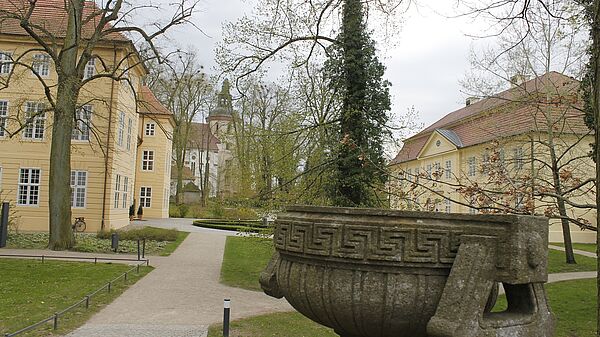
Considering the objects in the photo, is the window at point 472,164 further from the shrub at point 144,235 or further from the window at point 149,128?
the window at point 149,128

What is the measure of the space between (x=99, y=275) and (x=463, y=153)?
2762cm

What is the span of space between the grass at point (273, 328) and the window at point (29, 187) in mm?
19185

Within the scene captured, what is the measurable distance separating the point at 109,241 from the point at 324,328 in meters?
15.0

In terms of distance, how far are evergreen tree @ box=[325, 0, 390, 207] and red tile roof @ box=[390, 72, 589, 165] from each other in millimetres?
989

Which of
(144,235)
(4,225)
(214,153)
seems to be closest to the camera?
(4,225)

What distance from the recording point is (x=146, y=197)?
3972 centimetres

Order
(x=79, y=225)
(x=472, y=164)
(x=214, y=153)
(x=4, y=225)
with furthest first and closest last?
(x=214, y=153), (x=79, y=225), (x=4, y=225), (x=472, y=164)

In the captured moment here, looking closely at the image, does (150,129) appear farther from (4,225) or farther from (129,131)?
(4,225)

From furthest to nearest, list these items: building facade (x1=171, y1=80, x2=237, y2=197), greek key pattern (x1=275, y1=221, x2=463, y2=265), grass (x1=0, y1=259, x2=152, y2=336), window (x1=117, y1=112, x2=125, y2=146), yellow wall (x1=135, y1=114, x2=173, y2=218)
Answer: yellow wall (x1=135, y1=114, x2=173, y2=218), building facade (x1=171, y1=80, x2=237, y2=197), window (x1=117, y1=112, x2=125, y2=146), grass (x1=0, y1=259, x2=152, y2=336), greek key pattern (x1=275, y1=221, x2=463, y2=265)

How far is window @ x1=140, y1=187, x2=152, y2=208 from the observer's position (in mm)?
39688

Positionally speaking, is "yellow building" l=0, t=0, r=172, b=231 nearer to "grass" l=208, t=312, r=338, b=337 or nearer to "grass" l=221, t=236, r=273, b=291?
"grass" l=221, t=236, r=273, b=291

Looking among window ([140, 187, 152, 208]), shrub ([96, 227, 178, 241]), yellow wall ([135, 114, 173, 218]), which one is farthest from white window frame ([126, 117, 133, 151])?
window ([140, 187, 152, 208])

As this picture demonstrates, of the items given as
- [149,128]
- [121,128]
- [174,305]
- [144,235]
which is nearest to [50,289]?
[174,305]

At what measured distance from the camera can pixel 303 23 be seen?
10742mm
